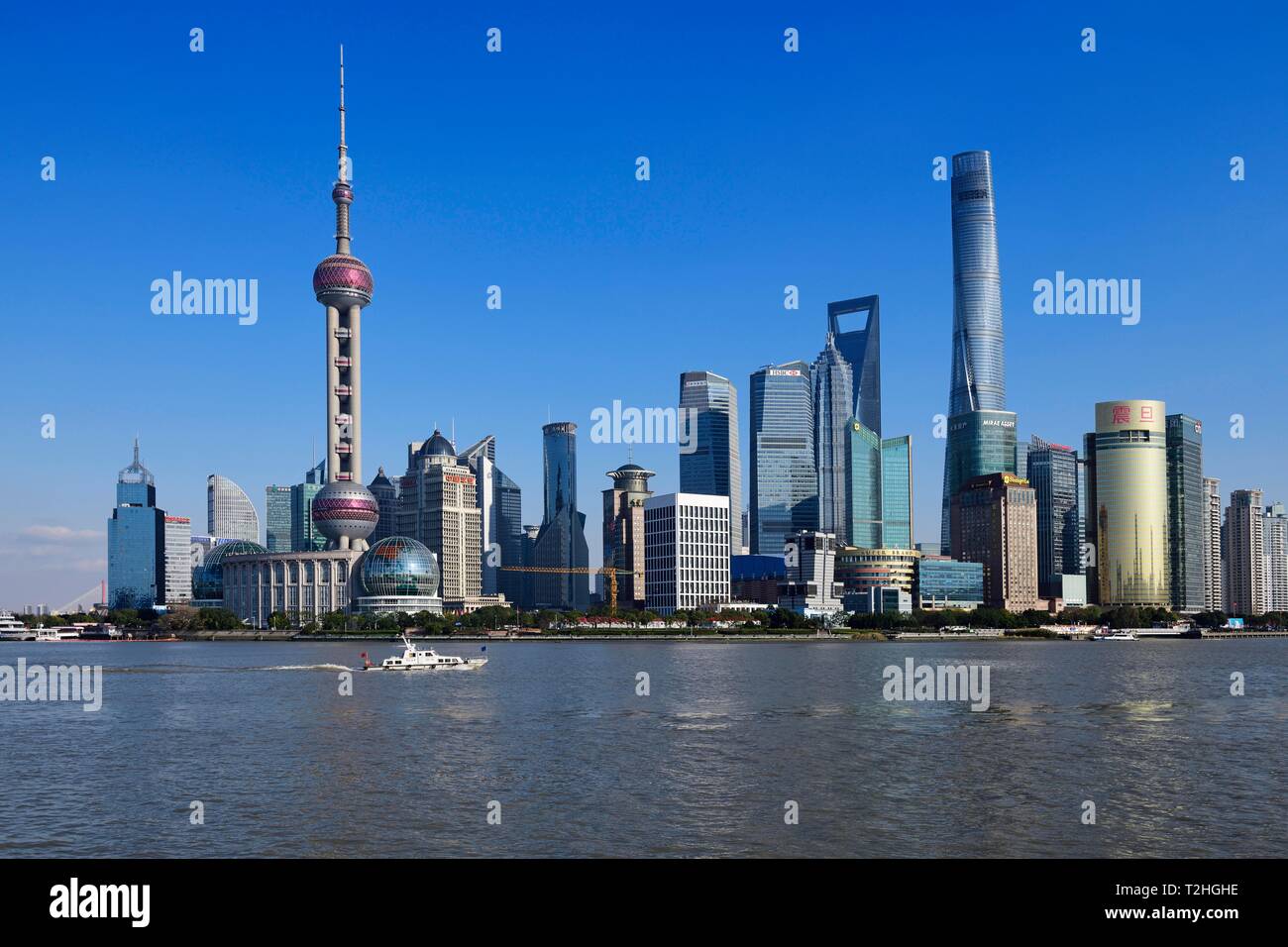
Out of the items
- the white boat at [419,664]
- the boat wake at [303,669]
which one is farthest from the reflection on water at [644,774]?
the boat wake at [303,669]

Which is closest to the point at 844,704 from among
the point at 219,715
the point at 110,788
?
the point at 219,715

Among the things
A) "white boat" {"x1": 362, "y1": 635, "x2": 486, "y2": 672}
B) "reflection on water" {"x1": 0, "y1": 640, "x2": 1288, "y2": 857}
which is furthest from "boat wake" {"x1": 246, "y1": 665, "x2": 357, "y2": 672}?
"reflection on water" {"x1": 0, "y1": 640, "x2": 1288, "y2": 857}

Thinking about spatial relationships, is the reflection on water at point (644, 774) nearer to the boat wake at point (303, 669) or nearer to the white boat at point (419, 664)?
the white boat at point (419, 664)

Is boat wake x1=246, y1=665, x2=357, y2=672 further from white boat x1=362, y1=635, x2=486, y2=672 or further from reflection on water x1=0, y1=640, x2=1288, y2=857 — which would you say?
reflection on water x1=0, y1=640, x2=1288, y2=857
